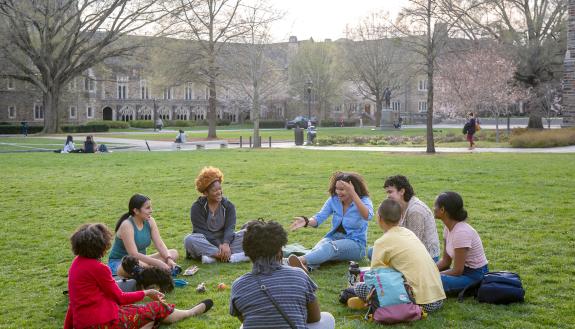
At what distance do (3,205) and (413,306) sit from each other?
1007 cm

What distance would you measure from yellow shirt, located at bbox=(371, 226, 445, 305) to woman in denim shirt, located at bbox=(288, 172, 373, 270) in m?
1.63

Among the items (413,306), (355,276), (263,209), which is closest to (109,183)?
(263,209)

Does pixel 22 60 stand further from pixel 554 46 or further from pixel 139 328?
pixel 139 328

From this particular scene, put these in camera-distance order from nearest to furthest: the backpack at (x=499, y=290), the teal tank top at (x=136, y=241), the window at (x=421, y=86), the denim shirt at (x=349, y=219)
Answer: the backpack at (x=499, y=290), the teal tank top at (x=136, y=241), the denim shirt at (x=349, y=219), the window at (x=421, y=86)

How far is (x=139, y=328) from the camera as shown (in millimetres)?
5199

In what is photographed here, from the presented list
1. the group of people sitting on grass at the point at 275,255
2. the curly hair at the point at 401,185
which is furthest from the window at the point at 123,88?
the curly hair at the point at 401,185

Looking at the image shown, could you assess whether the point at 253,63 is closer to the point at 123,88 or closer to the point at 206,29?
the point at 206,29

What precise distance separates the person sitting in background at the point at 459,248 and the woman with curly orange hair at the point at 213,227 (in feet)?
8.88

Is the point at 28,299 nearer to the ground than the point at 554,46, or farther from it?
nearer to the ground

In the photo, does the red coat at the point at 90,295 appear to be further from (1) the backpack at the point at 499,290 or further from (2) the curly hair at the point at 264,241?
(1) the backpack at the point at 499,290

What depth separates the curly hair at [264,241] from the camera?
4039 millimetres

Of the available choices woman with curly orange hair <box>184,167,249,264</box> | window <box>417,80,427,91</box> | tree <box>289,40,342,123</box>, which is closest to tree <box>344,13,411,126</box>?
tree <box>289,40,342,123</box>

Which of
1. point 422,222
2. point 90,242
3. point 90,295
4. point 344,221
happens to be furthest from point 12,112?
point 90,295

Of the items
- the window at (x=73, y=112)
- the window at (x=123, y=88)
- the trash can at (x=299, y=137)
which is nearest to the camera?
the trash can at (x=299, y=137)
